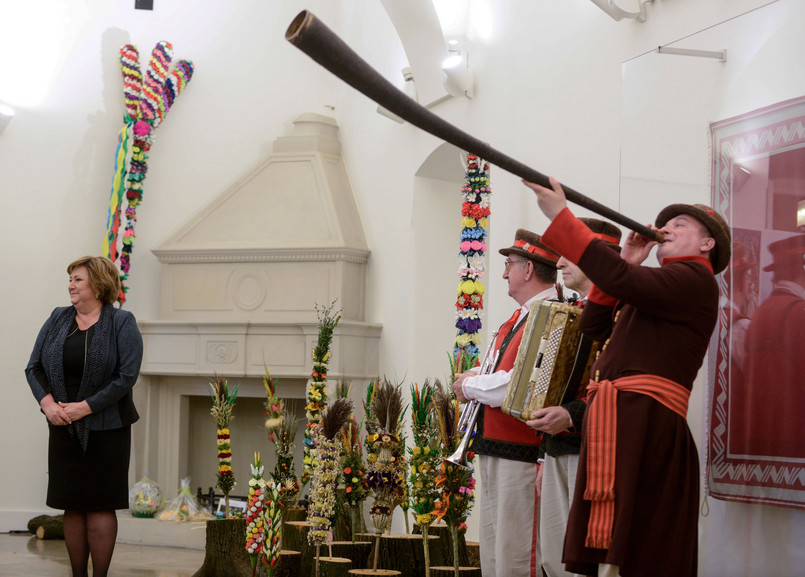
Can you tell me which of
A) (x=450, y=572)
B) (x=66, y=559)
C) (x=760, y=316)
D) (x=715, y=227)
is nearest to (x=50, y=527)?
(x=66, y=559)

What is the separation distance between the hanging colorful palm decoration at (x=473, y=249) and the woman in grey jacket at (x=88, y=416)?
2.10m

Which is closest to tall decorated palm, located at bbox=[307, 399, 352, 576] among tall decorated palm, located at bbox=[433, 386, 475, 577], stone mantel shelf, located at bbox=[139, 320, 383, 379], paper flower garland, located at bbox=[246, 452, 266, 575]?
paper flower garland, located at bbox=[246, 452, 266, 575]

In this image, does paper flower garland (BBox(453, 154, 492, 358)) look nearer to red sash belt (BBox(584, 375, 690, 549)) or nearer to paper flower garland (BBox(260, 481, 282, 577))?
paper flower garland (BBox(260, 481, 282, 577))

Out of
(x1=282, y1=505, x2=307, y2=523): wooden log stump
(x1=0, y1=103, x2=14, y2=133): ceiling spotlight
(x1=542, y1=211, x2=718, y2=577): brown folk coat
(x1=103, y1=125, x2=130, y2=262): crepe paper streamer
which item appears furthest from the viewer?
(x1=0, y1=103, x2=14, y2=133): ceiling spotlight

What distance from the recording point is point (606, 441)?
2236mm

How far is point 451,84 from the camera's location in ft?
19.6

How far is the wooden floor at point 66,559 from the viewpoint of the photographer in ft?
19.0

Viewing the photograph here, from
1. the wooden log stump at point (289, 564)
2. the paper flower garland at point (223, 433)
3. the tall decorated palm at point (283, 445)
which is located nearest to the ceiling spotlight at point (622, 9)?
the tall decorated palm at point (283, 445)

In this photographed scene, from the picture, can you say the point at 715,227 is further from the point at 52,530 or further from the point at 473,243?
the point at 52,530

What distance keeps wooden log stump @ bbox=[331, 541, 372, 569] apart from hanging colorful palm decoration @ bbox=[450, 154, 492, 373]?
1.37 meters

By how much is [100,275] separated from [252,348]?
12.2 feet

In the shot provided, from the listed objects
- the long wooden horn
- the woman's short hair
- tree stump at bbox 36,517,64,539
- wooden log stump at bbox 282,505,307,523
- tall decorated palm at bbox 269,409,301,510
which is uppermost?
the long wooden horn

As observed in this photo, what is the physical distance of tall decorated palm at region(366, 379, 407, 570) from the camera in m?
4.33

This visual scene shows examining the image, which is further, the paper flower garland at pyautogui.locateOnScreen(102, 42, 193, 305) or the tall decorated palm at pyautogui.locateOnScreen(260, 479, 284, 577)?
the paper flower garland at pyautogui.locateOnScreen(102, 42, 193, 305)
